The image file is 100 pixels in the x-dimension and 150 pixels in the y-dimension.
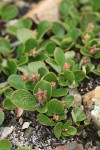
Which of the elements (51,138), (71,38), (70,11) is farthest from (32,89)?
(70,11)

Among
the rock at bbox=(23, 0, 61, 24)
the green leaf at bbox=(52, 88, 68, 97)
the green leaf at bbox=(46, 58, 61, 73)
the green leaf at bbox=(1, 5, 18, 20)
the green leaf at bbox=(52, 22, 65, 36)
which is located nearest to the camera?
the green leaf at bbox=(52, 88, 68, 97)

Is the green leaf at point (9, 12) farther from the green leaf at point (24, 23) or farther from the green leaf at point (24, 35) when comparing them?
the green leaf at point (24, 35)

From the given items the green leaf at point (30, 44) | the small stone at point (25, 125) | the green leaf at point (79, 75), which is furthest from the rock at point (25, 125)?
the green leaf at point (30, 44)

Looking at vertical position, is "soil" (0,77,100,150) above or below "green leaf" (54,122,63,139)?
below

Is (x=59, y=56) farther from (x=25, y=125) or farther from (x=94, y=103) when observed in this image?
(x=25, y=125)

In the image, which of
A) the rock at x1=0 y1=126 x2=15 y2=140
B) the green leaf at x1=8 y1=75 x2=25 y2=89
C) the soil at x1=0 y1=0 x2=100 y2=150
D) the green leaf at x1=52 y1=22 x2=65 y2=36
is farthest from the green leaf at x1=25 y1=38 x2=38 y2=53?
the rock at x1=0 y1=126 x2=15 y2=140

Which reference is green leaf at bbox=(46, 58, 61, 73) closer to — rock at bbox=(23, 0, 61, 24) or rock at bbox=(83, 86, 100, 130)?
rock at bbox=(83, 86, 100, 130)
